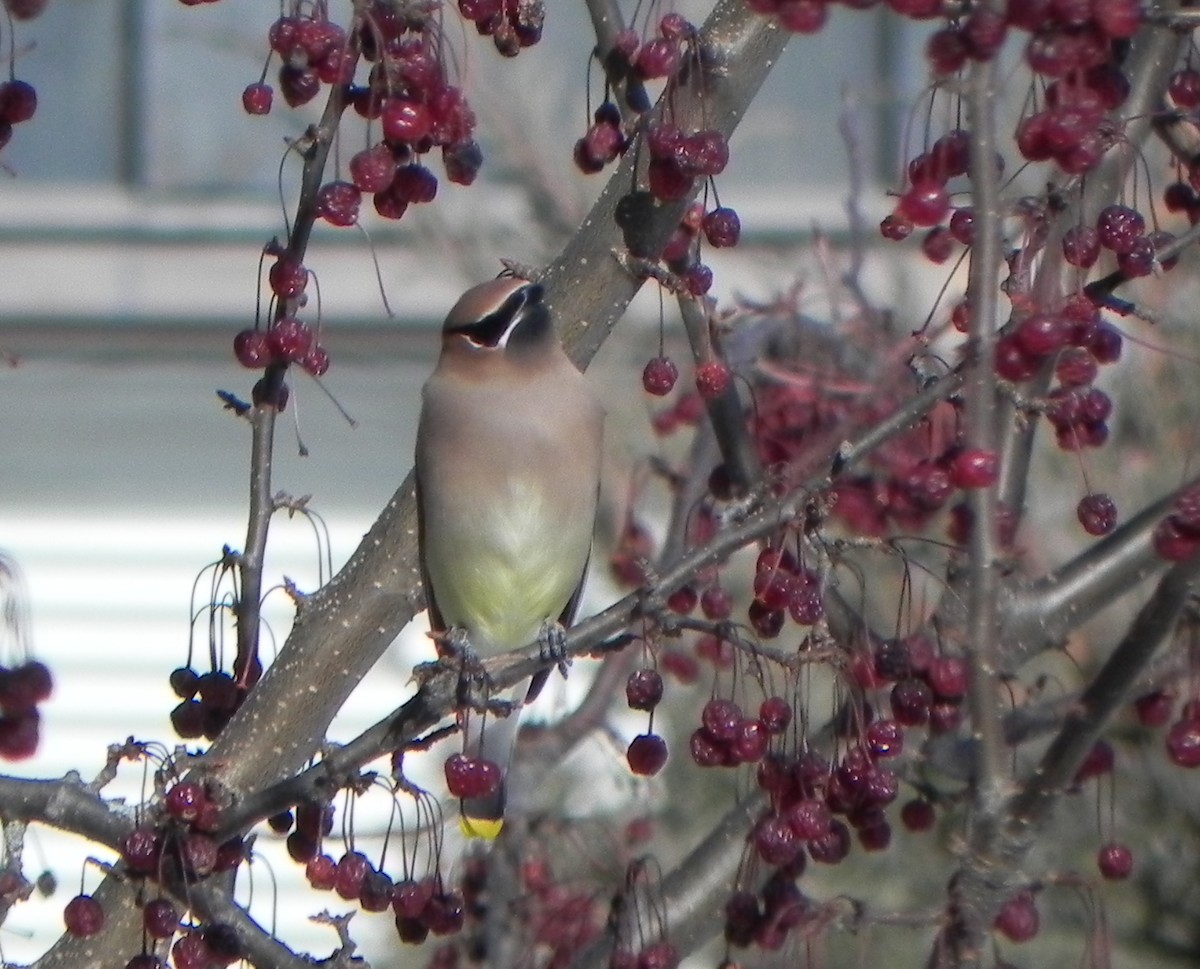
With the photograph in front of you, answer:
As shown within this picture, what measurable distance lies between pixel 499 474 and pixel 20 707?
2.98 ft

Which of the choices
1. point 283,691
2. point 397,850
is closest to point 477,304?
point 283,691

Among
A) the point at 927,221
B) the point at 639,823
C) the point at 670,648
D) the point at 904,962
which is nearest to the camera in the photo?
the point at 927,221

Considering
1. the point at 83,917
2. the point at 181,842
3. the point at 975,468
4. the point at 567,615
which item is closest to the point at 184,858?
the point at 181,842

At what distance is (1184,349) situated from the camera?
505 centimetres

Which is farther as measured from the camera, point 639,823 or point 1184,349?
point 1184,349

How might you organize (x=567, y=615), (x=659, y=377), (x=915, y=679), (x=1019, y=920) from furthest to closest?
1. (x=567, y=615)
2. (x=659, y=377)
3. (x=1019, y=920)
4. (x=915, y=679)

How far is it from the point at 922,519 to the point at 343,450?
161 inches

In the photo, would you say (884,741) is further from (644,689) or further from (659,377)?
(659,377)

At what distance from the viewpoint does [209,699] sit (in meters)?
2.26

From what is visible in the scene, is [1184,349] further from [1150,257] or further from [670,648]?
[1150,257]

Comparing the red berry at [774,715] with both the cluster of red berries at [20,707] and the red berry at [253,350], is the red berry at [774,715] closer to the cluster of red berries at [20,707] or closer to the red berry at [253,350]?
the red berry at [253,350]

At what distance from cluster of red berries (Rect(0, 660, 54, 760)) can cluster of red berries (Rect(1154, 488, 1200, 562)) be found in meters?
1.20

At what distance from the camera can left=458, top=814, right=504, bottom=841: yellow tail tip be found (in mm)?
2848

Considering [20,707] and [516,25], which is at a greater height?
[516,25]
